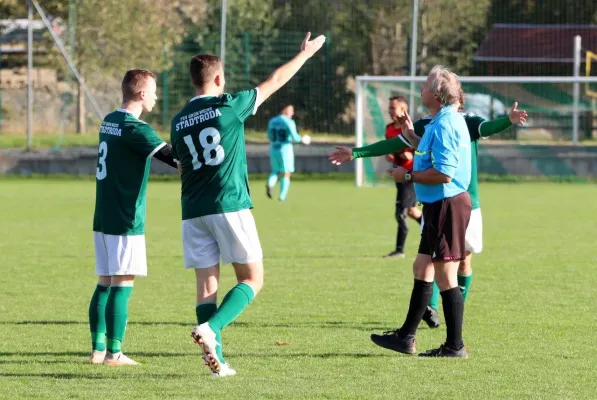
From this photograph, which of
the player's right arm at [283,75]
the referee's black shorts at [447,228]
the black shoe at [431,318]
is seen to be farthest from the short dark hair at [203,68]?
the black shoe at [431,318]

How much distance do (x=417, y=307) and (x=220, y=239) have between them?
5.11ft

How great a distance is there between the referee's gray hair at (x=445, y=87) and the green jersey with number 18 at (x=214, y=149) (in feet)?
4.07

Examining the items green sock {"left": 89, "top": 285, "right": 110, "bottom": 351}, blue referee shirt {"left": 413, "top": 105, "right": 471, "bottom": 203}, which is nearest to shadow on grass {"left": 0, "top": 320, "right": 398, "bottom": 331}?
green sock {"left": 89, "top": 285, "right": 110, "bottom": 351}

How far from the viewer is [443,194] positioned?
7090 millimetres

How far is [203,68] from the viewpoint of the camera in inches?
254

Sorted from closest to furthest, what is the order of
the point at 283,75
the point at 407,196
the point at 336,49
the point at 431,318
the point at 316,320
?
the point at 283,75
the point at 431,318
the point at 316,320
the point at 407,196
the point at 336,49

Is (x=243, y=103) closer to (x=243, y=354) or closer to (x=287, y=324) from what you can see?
(x=243, y=354)

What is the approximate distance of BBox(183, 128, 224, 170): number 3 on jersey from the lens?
21.1ft

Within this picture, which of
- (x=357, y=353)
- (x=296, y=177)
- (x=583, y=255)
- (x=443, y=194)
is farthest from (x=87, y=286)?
(x=296, y=177)

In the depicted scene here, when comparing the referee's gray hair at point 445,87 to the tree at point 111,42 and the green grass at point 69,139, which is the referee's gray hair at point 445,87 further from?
the tree at point 111,42

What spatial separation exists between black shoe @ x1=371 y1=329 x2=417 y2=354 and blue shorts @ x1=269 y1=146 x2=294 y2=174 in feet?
53.0

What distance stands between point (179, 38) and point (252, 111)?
23694 mm

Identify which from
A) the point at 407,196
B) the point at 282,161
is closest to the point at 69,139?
the point at 282,161

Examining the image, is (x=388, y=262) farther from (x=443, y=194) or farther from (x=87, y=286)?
(x=443, y=194)
